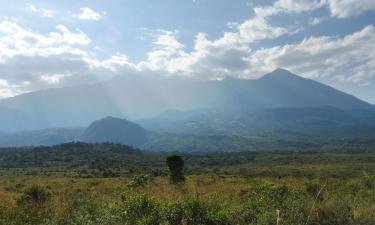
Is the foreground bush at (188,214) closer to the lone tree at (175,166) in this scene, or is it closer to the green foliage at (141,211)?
the green foliage at (141,211)

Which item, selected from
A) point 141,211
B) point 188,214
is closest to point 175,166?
point 141,211

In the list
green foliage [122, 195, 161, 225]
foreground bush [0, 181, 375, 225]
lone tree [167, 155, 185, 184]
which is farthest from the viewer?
lone tree [167, 155, 185, 184]

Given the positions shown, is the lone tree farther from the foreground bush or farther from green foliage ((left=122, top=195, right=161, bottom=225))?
green foliage ((left=122, top=195, right=161, bottom=225))

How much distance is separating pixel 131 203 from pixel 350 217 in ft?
21.3

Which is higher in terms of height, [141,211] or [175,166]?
[141,211]

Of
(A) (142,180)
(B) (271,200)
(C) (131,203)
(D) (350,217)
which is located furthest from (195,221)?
(A) (142,180)

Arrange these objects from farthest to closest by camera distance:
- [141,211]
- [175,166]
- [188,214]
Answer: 1. [175,166]
2. [141,211]
3. [188,214]

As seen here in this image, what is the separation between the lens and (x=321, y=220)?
34.4 ft

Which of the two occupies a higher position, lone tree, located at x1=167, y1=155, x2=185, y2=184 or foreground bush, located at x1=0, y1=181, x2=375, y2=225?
foreground bush, located at x1=0, y1=181, x2=375, y2=225

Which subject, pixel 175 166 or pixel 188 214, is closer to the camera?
pixel 188 214

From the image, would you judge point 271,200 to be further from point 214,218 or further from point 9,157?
point 9,157

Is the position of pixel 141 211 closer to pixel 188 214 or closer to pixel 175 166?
pixel 188 214

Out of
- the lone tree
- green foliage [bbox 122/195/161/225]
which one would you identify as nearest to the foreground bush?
green foliage [bbox 122/195/161/225]

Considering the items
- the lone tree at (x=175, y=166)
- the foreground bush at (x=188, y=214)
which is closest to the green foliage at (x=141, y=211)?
the foreground bush at (x=188, y=214)
